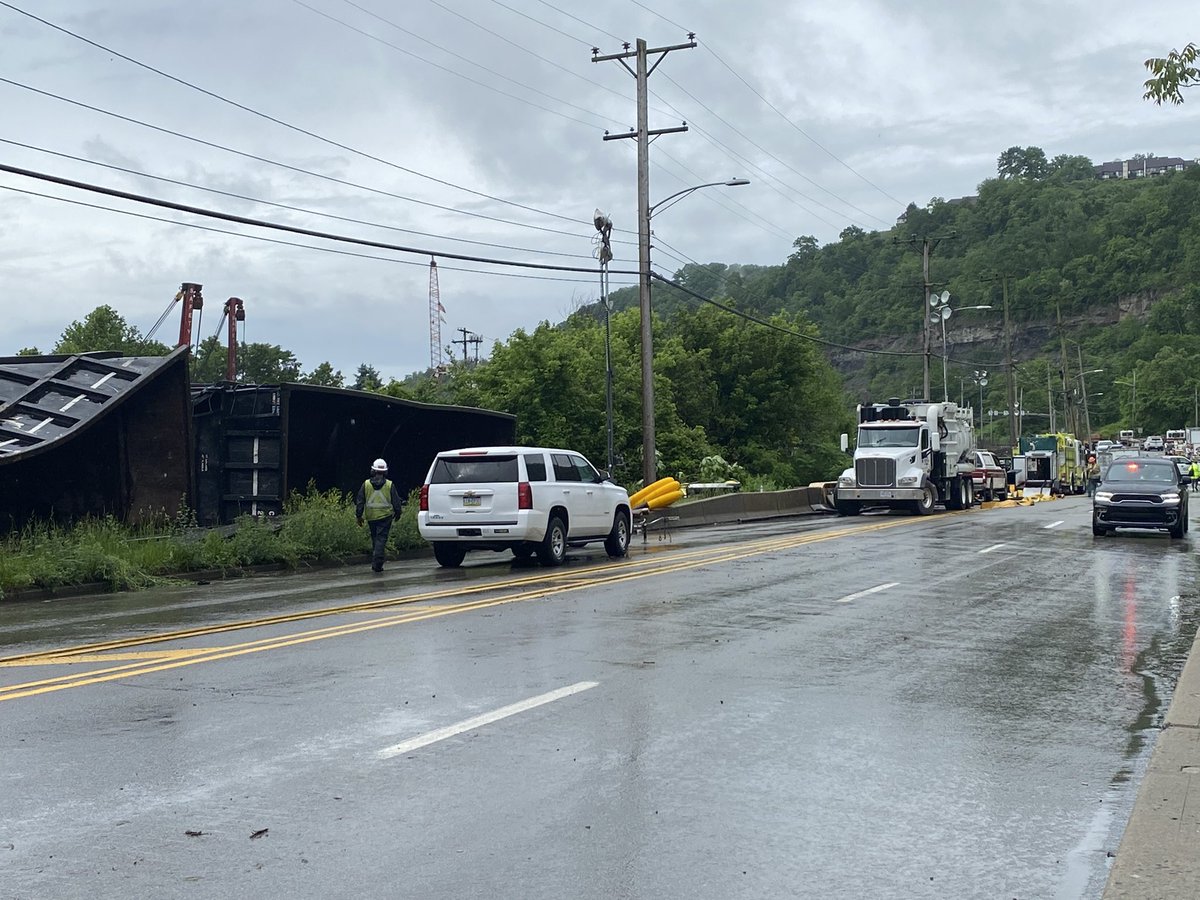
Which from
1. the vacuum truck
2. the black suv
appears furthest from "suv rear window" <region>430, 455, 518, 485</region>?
the vacuum truck

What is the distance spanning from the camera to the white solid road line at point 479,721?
7281 mm

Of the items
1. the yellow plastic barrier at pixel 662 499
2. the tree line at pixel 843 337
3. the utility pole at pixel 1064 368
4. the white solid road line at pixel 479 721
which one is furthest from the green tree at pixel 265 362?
the white solid road line at pixel 479 721

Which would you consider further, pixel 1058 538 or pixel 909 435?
pixel 909 435

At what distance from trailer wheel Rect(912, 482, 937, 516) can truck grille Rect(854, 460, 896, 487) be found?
44.6 inches

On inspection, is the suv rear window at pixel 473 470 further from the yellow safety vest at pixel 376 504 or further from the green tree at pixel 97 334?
the green tree at pixel 97 334

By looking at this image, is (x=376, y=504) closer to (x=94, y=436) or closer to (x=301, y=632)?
(x=94, y=436)

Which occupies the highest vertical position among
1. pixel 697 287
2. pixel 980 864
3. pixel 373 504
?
pixel 697 287

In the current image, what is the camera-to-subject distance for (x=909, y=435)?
4169cm

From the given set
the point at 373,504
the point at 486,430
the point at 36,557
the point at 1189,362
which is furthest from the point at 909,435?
the point at 1189,362

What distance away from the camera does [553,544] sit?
20969 mm

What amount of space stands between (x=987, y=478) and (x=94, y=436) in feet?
122

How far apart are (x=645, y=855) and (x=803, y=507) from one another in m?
40.3

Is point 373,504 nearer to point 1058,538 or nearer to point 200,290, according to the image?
point 1058,538

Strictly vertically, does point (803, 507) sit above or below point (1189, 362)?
below
